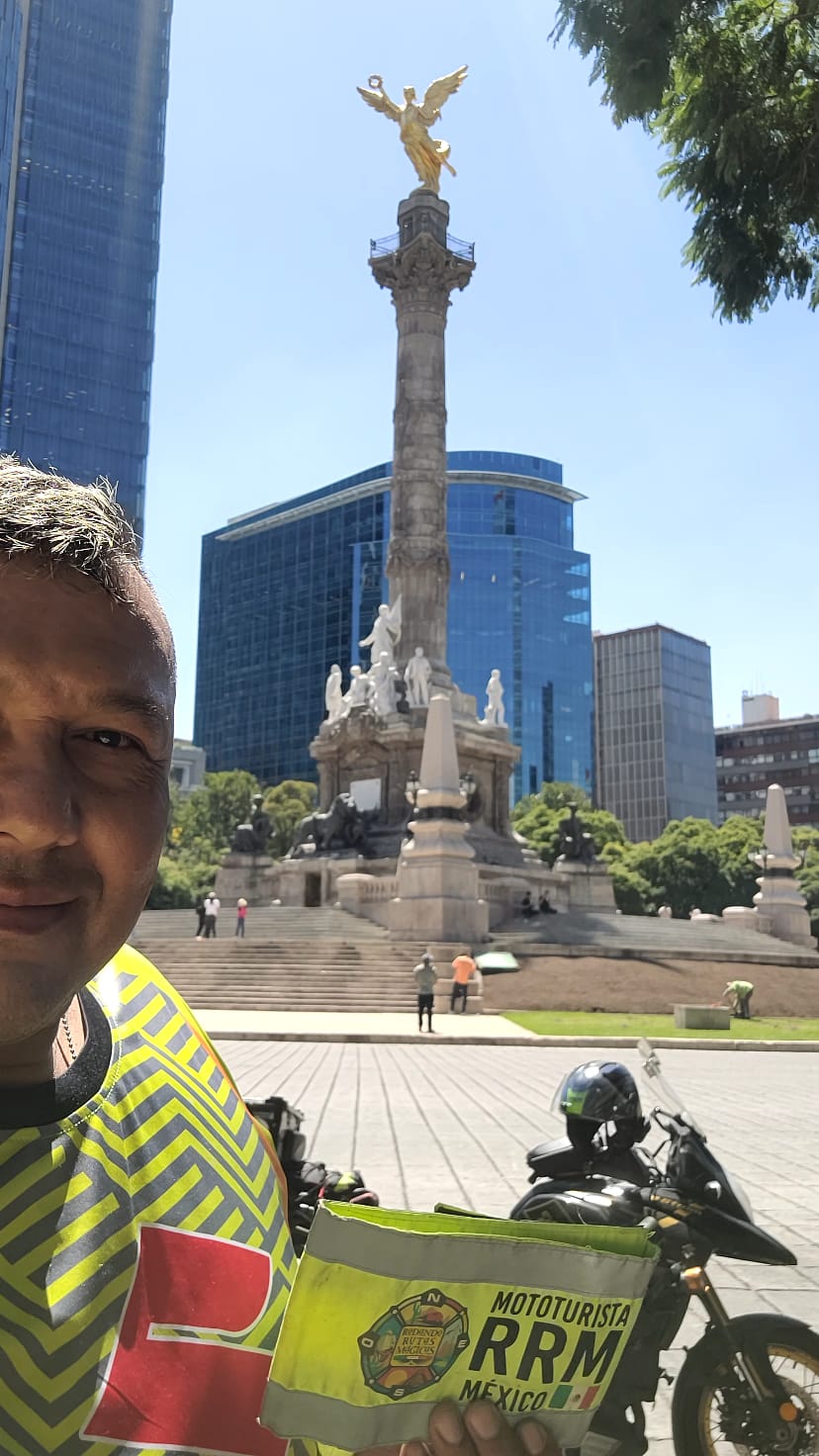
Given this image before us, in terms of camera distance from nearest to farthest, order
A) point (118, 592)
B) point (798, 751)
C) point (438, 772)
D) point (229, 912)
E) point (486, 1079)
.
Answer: point (118, 592)
point (486, 1079)
point (438, 772)
point (229, 912)
point (798, 751)

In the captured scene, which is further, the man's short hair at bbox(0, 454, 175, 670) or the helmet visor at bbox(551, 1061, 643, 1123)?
the helmet visor at bbox(551, 1061, 643, 1123)

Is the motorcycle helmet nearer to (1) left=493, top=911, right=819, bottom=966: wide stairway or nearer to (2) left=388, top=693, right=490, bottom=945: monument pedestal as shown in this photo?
(1) left=493, top=911, right=819, bottom=966: wide stairway

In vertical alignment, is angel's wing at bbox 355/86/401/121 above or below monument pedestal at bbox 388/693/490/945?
above

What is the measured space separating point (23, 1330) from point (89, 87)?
98331 millimetres

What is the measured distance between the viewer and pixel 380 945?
82.3 ft

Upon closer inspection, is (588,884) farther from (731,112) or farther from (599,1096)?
(599,1096)

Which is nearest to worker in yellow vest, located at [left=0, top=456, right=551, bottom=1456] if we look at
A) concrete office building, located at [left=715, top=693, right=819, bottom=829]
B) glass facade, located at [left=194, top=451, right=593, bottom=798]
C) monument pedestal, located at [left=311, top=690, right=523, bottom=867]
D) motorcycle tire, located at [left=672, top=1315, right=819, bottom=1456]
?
motorcycle tire, located at [left=672, top=1315, right=819, bottom=1456]

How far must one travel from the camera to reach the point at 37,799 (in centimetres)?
102

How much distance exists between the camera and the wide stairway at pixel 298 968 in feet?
71.2

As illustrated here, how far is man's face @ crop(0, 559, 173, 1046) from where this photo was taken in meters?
1.02

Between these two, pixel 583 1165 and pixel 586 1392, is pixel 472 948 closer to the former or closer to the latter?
pixel 583 1165

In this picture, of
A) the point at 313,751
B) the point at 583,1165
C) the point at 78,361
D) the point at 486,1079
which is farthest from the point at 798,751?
the point at 583,1165

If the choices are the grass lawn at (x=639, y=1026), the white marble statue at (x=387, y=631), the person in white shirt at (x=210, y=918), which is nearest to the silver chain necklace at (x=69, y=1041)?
the grass lawn at (x=639, y=1026)

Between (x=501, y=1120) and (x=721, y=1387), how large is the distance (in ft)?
21.1
